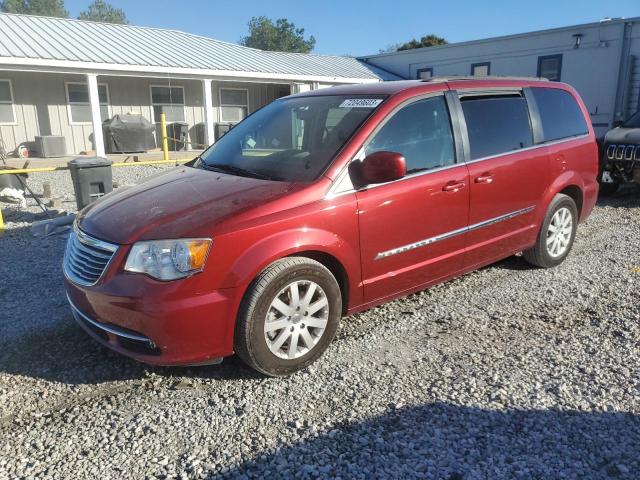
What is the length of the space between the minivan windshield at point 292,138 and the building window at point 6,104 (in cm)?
1332

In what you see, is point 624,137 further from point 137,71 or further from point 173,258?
point 137,71

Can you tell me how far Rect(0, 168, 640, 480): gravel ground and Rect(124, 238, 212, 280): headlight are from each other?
2.53 ft

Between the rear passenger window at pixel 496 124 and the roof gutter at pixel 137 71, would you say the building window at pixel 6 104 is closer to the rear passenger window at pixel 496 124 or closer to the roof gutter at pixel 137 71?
the roof gutter at pixel 137 71

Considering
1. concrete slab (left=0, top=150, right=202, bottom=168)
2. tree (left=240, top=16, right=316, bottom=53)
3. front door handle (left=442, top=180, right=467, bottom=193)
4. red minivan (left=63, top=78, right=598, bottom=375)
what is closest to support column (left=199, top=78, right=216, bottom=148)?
concrete slab (left=0, top=150, right=202, bottom=168)

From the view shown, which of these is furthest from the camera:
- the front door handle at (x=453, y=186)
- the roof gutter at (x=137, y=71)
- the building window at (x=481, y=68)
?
the building window at (x=481, y=68)

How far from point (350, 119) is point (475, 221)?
1.36 metres

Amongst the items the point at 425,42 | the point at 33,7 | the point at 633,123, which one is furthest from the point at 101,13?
the point at 633,123

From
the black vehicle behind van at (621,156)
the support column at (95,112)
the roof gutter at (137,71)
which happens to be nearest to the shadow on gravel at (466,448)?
the black vehicle behind van at (621,156)

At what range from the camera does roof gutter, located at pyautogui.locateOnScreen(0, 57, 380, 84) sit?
43.1 ft

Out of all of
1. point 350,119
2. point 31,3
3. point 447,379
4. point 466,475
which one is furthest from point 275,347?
point 31,3

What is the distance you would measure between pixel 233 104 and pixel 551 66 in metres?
11.3

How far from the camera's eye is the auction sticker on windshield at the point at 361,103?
12.5 feet

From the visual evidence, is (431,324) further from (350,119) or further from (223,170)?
(223,170)

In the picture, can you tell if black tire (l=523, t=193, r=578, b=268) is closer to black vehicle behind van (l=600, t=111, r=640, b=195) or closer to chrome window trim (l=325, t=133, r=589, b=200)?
chrome window trim (l=325, t=133, r=589, b=200)
